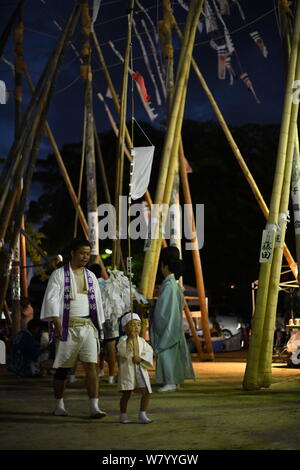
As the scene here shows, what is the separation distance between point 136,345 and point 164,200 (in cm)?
398

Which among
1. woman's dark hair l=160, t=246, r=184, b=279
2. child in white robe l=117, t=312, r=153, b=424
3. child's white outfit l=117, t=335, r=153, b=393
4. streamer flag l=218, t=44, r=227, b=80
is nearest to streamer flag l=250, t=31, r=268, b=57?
streamer flag l=218, t=44, r=227, b=80

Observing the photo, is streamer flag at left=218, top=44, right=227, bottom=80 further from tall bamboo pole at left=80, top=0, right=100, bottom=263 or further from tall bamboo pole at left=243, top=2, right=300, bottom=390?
tall bamboo pole at left=243, top=2, right=300, bottom=390

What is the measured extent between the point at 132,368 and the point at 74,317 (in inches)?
34.4

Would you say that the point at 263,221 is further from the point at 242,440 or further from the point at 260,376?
the point at 242,440

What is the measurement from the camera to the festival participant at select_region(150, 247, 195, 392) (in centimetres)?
939

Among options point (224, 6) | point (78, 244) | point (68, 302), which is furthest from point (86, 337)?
point (224, 6)

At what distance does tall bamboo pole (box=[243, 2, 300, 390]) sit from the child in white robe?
91.2 inches

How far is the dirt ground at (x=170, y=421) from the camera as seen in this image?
5230 mm

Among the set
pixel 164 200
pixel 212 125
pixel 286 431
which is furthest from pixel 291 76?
pixel 212 125

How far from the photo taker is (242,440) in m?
5.31

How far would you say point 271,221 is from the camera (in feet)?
29.2

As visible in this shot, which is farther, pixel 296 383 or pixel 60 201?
pixel 60 201

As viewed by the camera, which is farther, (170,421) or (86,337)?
(86,337)

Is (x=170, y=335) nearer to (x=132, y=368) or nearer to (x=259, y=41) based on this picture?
(x=132, y=368)
